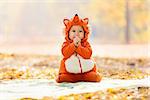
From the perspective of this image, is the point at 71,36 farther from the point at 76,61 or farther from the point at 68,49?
the point at 76,61

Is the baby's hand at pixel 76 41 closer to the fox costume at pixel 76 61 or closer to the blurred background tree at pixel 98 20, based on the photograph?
the fox costume at pixel 76 61

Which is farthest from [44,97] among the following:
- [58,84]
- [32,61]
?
[32,61]

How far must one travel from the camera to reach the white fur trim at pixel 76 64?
1050cm

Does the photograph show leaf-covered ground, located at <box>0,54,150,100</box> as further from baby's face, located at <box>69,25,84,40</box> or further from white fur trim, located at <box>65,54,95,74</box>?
baby's face, located at <box>69,25,84,40</box>

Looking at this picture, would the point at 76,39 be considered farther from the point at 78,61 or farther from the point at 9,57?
the point at 9,57

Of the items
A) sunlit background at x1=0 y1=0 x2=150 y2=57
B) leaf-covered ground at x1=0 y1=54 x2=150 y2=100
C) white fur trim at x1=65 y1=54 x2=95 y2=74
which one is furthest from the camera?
sunlit background at x1=0 y1=0 x2=150 y2=57

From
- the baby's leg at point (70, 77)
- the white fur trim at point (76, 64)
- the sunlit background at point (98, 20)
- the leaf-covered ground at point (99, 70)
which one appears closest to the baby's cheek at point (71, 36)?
the white fur trim at point (76, 64)

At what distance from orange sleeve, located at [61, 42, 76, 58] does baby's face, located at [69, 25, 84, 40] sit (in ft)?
0.56

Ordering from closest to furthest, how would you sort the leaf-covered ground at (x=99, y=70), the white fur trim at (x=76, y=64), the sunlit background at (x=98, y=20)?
the leaf-covered ground at (x=99, y=70), the white fur trim at (x=76, y=64), the sunlit background at (x=98, y=20)

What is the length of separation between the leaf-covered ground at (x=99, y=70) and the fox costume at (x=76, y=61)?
111 centimetres

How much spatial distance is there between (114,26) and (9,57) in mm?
15155

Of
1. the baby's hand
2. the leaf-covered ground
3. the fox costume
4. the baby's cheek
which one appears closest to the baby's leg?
the fox costume

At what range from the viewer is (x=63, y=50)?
10.6 meters

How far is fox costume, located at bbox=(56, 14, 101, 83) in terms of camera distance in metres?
10.5
